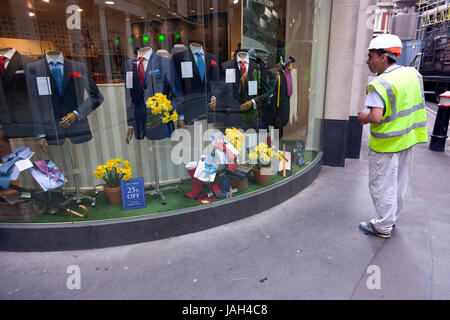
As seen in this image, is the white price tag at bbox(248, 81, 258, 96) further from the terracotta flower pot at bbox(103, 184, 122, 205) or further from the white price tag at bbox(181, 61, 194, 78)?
the terracotta flower pot at bbox(103, 184, 122, 205)

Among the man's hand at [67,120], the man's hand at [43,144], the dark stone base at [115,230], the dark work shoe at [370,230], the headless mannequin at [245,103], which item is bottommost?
the dark work shoe at [370,230]

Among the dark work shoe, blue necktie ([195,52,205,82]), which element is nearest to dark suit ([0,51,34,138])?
blue necktie ([195,52,205,82])

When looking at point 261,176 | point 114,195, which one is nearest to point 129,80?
point 114,195

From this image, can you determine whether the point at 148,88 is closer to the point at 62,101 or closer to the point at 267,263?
the point at 62,101

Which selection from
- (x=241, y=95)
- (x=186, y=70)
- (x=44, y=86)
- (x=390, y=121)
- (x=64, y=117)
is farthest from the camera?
(x=241, y=95)

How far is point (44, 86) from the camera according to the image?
3072mm

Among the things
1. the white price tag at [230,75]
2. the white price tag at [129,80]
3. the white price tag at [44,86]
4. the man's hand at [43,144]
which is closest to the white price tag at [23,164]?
the man's hand at [43,144]

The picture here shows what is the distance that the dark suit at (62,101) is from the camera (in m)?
3.13

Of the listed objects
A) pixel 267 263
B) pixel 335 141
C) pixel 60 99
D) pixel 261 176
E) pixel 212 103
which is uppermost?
pixel 60 99

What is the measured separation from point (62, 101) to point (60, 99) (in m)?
0.03

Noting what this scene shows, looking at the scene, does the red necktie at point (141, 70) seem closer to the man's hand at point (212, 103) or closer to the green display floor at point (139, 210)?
the man's hand at point (212, 103)

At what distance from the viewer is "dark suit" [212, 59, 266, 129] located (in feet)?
12.7

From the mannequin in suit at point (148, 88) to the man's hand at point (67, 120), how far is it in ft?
2.14
